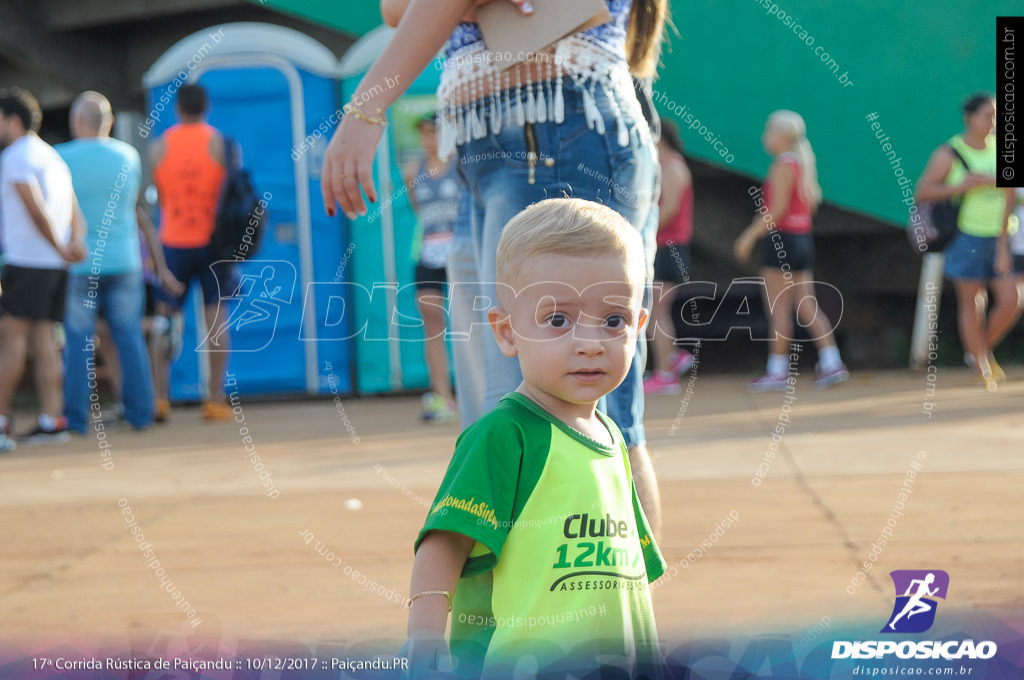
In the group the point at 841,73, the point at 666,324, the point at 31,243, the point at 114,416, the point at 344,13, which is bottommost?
the point at 114,416

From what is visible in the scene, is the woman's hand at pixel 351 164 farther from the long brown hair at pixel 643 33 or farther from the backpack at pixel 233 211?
the backpack at pixel 233 211

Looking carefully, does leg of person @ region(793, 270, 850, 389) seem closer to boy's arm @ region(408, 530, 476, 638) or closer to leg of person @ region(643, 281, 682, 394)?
leg of person @ region(643, 281, 682, 394)

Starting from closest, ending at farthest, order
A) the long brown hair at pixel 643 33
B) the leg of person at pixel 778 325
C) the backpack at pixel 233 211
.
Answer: the long brown hair at pixel 643 33 < the backpack at pixel 233 211 < the leg of person at pixel 778 325

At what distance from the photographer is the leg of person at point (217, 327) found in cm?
662

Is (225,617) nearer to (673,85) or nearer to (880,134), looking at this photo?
(673,85)

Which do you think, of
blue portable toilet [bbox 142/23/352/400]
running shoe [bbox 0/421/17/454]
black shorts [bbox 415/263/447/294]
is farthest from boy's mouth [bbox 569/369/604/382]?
blue portable toilet [bbox 142/23/352/400]

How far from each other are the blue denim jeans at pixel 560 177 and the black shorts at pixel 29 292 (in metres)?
4.41

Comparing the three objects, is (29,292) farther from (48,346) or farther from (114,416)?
(114,416)

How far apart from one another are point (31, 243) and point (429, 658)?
16.7 feet

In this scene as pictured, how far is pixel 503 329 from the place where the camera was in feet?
5.78

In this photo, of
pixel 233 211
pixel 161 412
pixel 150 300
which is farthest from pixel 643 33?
pixel 150 300

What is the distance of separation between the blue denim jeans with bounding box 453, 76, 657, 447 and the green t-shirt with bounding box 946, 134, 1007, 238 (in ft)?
15.8

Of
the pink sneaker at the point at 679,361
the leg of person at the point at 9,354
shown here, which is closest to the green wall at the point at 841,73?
the pink sneaker at the point at 679,361

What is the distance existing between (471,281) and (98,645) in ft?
3.63
